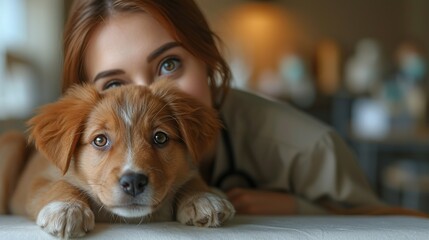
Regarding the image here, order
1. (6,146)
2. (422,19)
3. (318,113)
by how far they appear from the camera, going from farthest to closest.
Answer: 1. (422,19)
2. (318,113)
3. (6,146)

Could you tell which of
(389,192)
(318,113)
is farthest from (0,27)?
(389,192)

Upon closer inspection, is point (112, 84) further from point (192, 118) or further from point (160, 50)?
point (192, 118)

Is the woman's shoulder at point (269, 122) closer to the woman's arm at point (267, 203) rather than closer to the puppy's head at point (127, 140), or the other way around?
the woman's arm at point (267, 203)

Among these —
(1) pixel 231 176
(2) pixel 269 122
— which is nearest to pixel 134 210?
(1) pixel 231 176

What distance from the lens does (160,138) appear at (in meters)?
1.30

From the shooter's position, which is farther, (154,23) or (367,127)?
(367,127)

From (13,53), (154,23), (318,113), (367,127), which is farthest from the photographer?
(318,113)

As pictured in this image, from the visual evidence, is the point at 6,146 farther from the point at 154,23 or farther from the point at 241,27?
the point at 241,27

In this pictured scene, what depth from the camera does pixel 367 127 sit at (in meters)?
5.62

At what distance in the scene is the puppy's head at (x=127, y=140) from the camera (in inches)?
46.5

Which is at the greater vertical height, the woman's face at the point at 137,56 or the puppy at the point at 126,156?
the woman's face at the point at 137,56

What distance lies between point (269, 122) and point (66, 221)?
0.89 metres

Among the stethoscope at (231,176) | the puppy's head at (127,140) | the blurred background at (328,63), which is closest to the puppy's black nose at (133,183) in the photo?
the puppy's head at (127,140)

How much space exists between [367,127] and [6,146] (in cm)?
434
